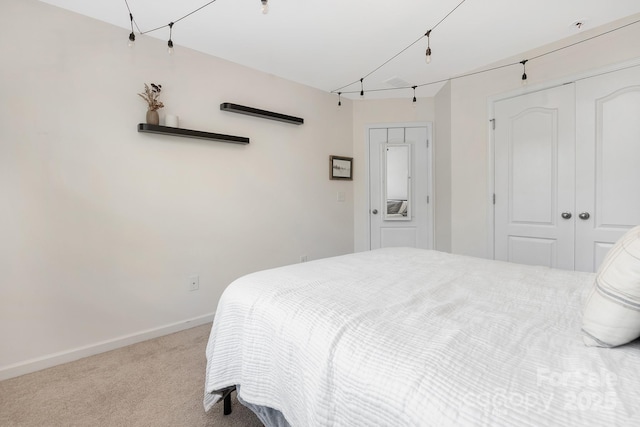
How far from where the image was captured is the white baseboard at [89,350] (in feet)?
6.18

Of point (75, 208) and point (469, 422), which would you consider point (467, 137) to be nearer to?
point (469, 422)

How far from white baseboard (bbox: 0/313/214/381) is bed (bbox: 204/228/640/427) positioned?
4.21 ft

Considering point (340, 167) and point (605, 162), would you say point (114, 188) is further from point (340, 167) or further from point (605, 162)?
point (605, 162)

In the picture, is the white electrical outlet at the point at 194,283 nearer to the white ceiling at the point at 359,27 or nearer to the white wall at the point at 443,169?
the white ceiling at the point at 359,27

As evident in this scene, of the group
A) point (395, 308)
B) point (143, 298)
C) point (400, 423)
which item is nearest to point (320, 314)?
point (395, 308)

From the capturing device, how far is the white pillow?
0.74 metres

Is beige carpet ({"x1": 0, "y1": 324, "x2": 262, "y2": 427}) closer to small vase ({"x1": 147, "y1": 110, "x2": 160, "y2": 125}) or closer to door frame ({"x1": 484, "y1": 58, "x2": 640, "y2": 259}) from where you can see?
small vase ({"x1": 147, "y1": 110, "x2": 160, "y2": 125})

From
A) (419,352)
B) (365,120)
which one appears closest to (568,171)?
(365,120)

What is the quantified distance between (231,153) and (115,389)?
6.34 feet

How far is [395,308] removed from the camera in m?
1.05

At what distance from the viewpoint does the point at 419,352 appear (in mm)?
760

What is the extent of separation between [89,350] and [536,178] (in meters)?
3.74

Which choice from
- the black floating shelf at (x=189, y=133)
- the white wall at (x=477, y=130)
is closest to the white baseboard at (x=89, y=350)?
the black floating shelf at (x=189, y=133)

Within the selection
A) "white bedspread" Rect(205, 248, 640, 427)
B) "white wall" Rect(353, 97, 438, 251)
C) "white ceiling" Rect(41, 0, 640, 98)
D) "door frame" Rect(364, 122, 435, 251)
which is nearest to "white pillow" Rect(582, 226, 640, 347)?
"white bedspread" Rect(205, 248, 640, 427)
